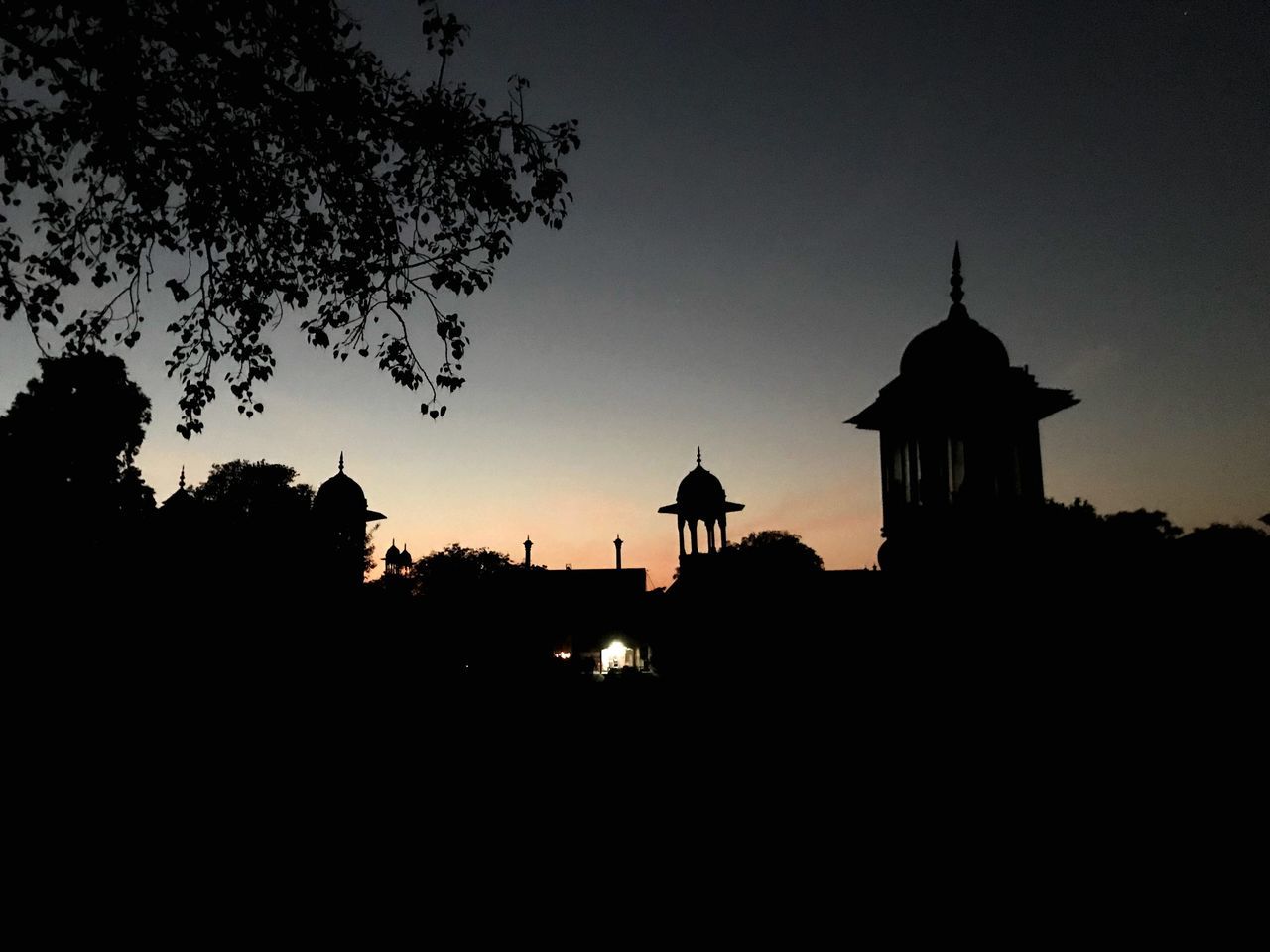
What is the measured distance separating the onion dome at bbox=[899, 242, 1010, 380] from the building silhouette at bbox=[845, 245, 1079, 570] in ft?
0.07

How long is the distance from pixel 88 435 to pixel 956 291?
1522 inches

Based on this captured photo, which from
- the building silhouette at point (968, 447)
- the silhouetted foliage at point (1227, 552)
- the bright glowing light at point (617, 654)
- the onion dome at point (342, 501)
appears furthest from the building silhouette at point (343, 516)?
the silhouetted foliage at point (1227, 552)

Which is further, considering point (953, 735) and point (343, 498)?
point (343, 498)

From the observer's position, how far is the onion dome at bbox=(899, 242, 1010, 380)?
43.9ft

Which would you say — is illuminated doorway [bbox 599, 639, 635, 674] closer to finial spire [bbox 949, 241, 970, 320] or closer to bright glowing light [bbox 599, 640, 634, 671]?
bright glowing light [bbox 599, 640, 634, 671]

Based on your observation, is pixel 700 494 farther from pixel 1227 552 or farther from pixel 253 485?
pixel 253 485

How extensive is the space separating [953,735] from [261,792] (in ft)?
27.8

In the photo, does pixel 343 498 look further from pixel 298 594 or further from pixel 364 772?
pixel 364 772

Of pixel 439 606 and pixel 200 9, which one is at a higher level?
pixel 200 9

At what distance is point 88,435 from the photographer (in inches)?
1415

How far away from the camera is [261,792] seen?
8812mm

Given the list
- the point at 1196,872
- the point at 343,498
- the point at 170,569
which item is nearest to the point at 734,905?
the point at 1196,872

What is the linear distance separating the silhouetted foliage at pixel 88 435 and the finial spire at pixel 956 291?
29494 mm

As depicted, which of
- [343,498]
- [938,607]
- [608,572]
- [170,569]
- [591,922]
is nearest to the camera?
[591,922]
